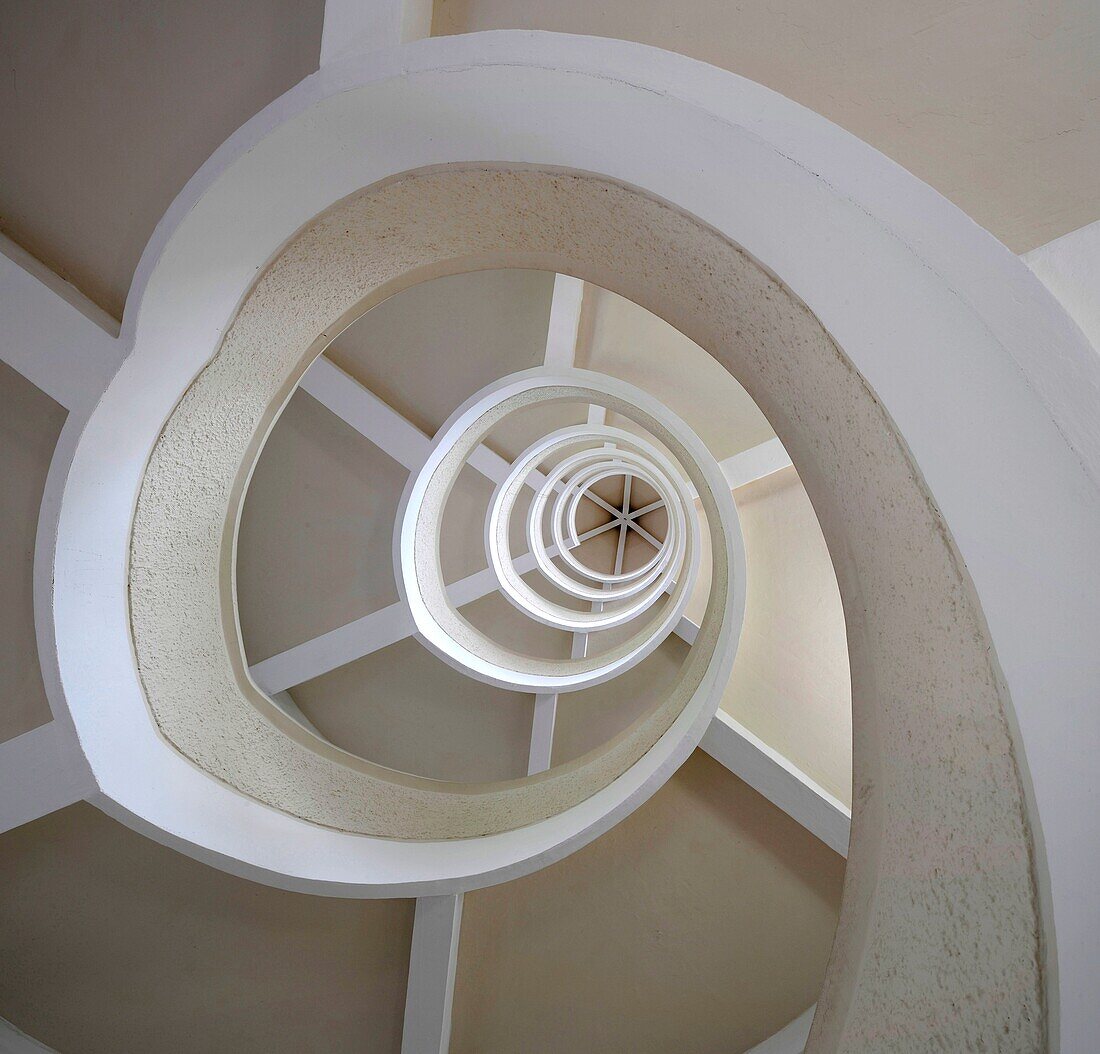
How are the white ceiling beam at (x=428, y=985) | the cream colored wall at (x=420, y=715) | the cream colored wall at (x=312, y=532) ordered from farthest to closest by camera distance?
1. the cream colored wall at (x=420, y=715)
2. the cream colored wall at (x=312, y=532)
3. the white ceiling beam at (x=428, y=985)

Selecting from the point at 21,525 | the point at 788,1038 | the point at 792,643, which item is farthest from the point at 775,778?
the point at 21,525

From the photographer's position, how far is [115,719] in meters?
2.31

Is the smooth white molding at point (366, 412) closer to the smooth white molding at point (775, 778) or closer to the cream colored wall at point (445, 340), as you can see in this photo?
the cream colored wall at point (445, 340)

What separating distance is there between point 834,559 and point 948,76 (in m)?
1.00

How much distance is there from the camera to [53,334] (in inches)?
82.2

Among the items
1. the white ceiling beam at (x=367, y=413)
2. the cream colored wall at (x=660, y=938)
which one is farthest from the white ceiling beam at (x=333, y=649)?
the cream colored wall at (x=660, y=938)

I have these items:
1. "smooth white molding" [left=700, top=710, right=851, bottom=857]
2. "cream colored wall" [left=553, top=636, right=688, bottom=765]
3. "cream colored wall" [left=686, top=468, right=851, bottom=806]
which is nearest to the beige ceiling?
"smooth white molding" [left=700, top=710, right=851, bottom=857]

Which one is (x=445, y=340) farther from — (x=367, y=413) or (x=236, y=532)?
(x=236, y=532)

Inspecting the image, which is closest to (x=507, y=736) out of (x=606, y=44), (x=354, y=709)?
(x=354, y=709)

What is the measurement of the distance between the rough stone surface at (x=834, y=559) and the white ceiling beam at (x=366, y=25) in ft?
1.00

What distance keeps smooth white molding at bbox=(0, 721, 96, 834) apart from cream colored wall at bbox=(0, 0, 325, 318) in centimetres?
133

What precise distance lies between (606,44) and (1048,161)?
843mm

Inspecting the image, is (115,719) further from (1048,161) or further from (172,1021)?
(1048,161)

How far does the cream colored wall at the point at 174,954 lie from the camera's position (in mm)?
2828
